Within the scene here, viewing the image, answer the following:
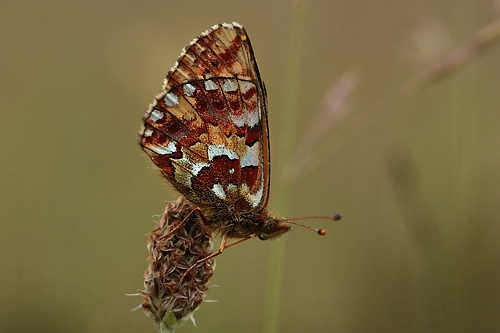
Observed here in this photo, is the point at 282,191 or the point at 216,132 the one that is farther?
the point at 282,191

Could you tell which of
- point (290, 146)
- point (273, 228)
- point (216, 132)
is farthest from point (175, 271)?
point (290, 146)

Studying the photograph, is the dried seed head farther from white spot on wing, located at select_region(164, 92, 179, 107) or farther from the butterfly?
white spot on wing, located at select_region(164, 92, 179, 107)

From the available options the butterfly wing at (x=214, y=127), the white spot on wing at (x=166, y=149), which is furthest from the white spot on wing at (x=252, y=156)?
the white spot on wing at (x=166, y=149)

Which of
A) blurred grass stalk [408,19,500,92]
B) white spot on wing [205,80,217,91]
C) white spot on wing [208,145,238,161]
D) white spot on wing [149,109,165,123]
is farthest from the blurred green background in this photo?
white spot on wing [149,109,165,123]

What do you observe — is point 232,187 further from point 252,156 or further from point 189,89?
point 189,89

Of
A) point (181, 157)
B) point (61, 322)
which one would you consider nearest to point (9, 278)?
point (61, 322)

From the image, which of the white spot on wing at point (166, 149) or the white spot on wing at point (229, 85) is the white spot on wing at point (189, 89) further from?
the white spot on wing at point (166, 149)

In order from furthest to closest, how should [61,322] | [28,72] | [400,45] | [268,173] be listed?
[28,72], [400,45], [61,322], [268,173]

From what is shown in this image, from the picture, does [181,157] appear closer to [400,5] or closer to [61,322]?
[61,322]
